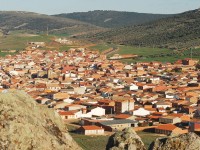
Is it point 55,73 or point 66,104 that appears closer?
point 66,104

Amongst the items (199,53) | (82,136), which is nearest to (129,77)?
(199,53)

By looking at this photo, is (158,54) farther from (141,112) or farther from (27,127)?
(27,127)

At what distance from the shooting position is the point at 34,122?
259 inches

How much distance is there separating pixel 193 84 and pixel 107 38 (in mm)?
98110

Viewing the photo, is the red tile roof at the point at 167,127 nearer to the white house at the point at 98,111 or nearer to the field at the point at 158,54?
the white house at the point at 98,111

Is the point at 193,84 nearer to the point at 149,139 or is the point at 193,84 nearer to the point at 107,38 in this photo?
the point at 149,139

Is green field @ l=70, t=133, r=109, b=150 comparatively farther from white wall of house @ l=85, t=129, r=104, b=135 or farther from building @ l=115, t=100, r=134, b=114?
building @ l=115, t=100, r=134, b=114

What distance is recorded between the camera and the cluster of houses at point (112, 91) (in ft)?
142

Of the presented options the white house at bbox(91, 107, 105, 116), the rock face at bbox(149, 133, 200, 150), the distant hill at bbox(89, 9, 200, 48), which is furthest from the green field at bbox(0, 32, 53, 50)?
the rock face at bbox(149, 133, 200, 150)

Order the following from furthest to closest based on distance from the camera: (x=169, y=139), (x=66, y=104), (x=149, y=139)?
1. (x=66, y=104)
2. (x=149, y=139)
3. (x=169, y=139)

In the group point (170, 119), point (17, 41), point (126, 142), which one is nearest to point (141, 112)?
point (170, 119)

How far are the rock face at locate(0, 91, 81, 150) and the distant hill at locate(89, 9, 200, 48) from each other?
113944 millimetres

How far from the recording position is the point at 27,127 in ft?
20.7

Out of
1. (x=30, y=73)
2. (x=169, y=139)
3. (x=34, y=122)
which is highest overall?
(x=34, y=122)
